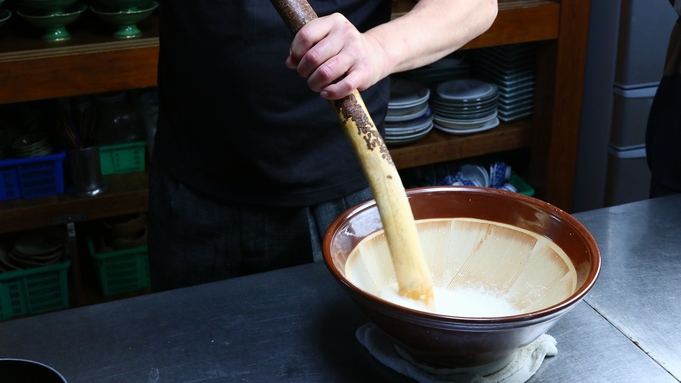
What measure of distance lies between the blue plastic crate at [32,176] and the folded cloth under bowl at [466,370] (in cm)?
137

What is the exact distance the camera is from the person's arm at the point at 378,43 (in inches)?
31.9

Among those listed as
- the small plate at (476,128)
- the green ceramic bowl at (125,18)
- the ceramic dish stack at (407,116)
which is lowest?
the small plate at (476,128)

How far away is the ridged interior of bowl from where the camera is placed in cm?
84

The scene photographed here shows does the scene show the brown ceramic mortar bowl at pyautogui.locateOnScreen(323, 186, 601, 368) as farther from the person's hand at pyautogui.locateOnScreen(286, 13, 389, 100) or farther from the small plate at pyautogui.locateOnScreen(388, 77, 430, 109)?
the small plate at pyautogui.locateOnScreen(388, 77, 430, 109)

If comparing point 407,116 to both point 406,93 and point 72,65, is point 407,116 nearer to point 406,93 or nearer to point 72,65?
point 406,93

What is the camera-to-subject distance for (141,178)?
2094mm

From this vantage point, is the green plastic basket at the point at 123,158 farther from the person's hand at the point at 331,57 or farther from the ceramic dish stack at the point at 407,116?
the person's hand at the point at 331,57

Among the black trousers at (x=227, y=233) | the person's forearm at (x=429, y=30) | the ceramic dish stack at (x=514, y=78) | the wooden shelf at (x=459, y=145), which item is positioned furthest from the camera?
the ceramic dish stack at (x=514, y=78)

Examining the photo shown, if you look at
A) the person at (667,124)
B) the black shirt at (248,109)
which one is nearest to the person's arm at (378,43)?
the black shirt at (248,109)

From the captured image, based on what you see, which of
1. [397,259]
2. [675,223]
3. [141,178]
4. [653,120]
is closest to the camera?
[397,259]

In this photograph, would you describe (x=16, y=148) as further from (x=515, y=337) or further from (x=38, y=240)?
(x=515, y=337)

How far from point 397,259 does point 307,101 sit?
36 centimetres

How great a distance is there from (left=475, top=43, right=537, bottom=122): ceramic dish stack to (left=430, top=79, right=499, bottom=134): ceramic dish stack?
4 centimetres

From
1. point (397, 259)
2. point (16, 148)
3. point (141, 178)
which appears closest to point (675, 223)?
point (397, 259)
